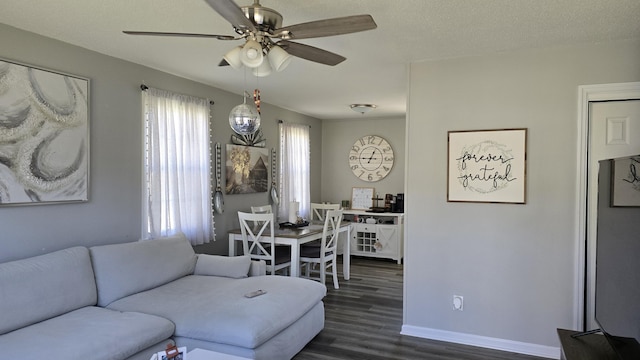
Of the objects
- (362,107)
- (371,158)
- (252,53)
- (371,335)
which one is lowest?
(371,335)

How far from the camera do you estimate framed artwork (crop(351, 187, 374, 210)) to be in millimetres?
7207

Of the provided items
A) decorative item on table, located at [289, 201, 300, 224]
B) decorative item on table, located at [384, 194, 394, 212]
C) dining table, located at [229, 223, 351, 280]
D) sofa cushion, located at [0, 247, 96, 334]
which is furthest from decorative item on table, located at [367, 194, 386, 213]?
sofa cushion, located at [0, 247, 96, 334]

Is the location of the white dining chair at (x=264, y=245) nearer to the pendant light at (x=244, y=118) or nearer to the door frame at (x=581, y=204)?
the pendant light at (x=244, y=118)

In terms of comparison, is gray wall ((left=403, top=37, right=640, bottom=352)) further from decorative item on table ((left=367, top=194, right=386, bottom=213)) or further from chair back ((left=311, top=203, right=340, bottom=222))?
decorative item on table ((left=367, top=194, right=386, bottom=213))

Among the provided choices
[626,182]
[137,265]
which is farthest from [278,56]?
[137,265]

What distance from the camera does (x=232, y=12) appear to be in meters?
1.76

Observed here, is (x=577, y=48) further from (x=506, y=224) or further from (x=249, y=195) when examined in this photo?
(x=249, y=195)

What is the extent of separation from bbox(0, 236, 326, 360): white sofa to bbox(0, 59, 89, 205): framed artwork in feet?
1.69

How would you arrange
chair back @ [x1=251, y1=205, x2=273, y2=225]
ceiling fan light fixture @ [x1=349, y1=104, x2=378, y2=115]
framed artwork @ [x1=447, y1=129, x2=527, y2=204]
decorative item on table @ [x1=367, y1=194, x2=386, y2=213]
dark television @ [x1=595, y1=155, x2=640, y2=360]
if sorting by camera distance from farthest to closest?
1. decorative item on table @ [x1=367, y1=194, x2=386, y2=213]
2. ceiling fan light fixture @ [x1=349, y1=104, x2=378, y2=115]
3. chair back @ [x1=251, y1=205, x2=273, y2=225]
4. framed artwork @ [x1=447, y1=129, x2=527, y2=204]
5. dark television @ [x1=595, y1=155, x2=640, y2=360]

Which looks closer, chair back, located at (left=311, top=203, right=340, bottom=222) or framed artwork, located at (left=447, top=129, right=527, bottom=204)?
framed artwork, located at (left=447, top=129, right=527, bottom=204)

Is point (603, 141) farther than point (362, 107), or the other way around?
point (362, 107)

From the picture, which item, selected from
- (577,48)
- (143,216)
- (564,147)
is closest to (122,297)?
(143,216)

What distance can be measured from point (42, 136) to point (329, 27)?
2.39 meters

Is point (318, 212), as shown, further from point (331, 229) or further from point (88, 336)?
point (88, 336)
